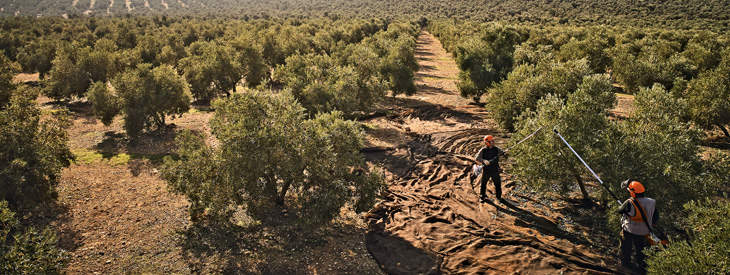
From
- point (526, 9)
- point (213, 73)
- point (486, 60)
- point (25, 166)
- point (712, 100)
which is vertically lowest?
point (25, 166)

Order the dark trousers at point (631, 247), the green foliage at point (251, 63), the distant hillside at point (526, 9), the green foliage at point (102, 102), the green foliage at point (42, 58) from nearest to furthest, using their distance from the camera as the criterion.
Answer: the dark trousers at point (631, 247), the green foliage at point (102, 102), the green foliage at point (251, 63), the green foliage at point (42, 58), the distant hillside at point (526, 9)

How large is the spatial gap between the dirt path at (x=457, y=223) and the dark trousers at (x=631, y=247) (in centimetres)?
56

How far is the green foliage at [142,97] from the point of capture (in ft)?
Answer: 80.0

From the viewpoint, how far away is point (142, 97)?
24.5 metres

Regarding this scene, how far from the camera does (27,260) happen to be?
912 cm

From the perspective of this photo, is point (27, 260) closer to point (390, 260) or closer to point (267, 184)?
point (267, 184)

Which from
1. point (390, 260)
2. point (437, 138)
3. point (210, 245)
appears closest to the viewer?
point (390, 260)

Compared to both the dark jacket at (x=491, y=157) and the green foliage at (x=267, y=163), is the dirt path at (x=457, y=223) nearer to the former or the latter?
the dark jacket at (x=491, y=157)

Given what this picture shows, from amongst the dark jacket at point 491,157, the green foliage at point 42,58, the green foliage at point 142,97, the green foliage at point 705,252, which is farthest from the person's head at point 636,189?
the green foliage at point 42,58

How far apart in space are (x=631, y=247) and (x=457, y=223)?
556 cm

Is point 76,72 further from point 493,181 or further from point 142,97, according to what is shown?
point 493,181

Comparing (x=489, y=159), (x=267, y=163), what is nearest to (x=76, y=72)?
(x=267, y=163)

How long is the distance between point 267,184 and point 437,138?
13.5 meters

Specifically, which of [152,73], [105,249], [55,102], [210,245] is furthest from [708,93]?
[55,102]
